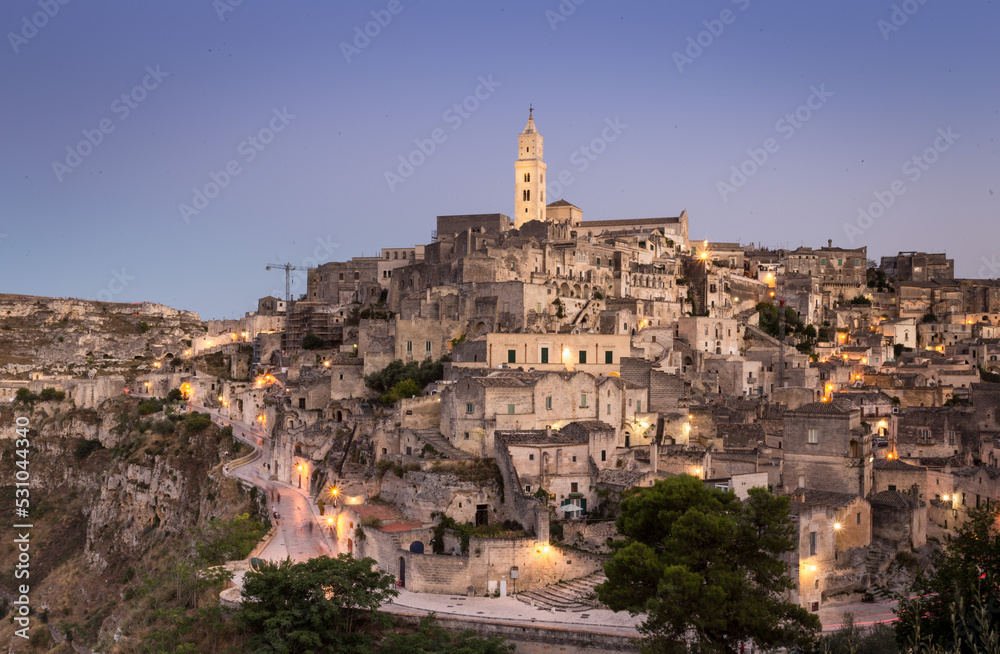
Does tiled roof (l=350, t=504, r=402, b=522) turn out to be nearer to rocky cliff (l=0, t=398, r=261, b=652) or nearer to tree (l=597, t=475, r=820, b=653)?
rocky cliff (l=0, t=398, r=261, b=652)

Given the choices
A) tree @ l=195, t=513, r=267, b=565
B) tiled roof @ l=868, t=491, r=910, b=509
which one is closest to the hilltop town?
tiled roof @ l=868, t=491, r=910, b=509

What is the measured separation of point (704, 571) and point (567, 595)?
743 cm

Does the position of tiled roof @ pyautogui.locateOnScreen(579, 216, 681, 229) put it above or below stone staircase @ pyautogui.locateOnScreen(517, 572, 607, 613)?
above

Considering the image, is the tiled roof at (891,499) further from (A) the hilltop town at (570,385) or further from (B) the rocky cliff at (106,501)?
(B) the rocky cliff at (106,501)

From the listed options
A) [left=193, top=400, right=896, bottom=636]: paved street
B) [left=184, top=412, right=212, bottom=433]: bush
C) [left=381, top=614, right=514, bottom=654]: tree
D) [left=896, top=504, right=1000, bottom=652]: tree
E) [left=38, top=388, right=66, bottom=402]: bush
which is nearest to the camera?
[left=896, top=504, right=1000, bottom=652]: tree

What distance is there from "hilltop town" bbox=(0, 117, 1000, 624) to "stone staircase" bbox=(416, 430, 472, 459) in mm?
229

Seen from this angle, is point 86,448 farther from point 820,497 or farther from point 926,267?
point 926,267

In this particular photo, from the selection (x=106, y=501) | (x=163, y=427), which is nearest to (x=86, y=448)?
(x=163, y=427)

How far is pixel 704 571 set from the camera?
74.7ft

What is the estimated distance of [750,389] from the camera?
57.5 m

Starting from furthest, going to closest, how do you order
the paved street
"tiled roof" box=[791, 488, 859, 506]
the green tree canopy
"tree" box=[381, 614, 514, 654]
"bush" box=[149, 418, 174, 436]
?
"bush" box=[149, 418, 174, 436] < the green tree canopy < "tiled roof" box=[791, 488, 859, 506] < the paved street < "tree" box=[381, 614, 514, 654]

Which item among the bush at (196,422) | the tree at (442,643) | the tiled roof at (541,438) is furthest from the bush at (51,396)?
the tree at (442,643)

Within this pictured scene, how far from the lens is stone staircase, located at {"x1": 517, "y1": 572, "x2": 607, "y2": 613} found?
2792 cm

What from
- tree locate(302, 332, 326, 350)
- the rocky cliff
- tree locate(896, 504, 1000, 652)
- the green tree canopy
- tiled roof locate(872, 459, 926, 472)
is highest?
tree locate(302, 332, 326, 350)
